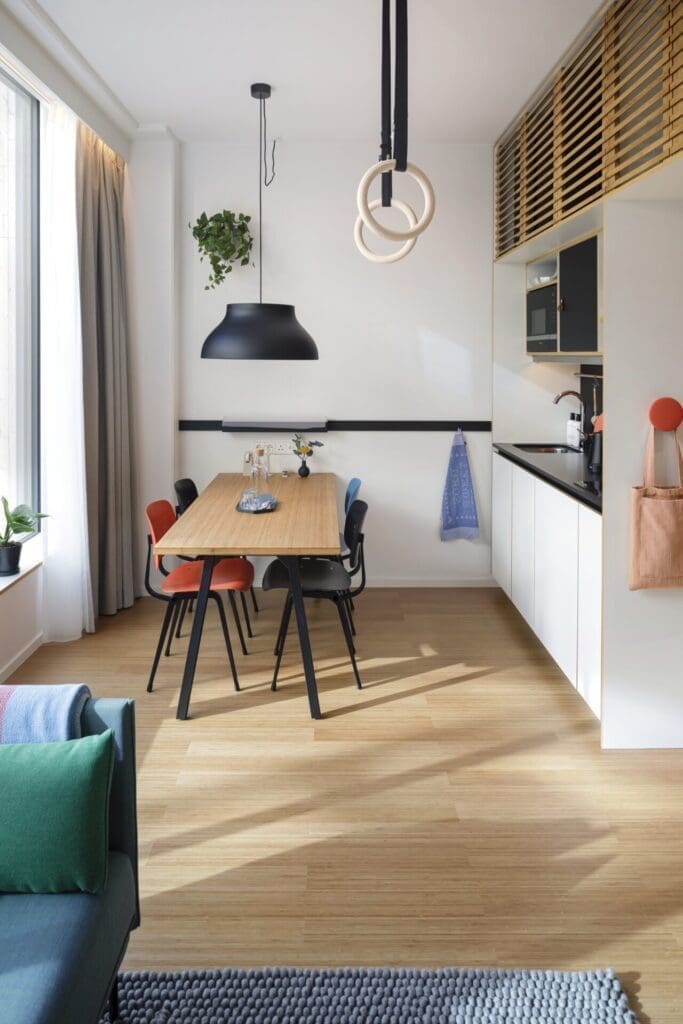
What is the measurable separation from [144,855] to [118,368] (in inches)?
132

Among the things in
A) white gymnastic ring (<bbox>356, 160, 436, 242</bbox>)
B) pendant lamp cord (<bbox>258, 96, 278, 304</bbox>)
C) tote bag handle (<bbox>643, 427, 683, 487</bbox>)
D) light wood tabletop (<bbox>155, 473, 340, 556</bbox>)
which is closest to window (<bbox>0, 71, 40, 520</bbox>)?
light wood tabletop (<bbox>155, 473, 340, 556</bbox>)

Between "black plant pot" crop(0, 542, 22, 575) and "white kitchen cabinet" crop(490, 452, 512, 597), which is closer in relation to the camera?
"black plant pot" crop(0, 542, 22, 575)

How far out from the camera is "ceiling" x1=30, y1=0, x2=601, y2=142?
3.81m

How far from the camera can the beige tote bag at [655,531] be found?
3.49 meters

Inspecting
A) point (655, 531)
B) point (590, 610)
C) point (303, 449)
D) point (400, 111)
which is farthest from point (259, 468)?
point (400, 111)

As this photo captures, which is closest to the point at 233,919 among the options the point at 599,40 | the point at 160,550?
the point at 160,550

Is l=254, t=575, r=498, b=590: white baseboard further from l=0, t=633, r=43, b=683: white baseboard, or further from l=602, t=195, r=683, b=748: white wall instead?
l=602, t=195, r=683, b=748: white wall

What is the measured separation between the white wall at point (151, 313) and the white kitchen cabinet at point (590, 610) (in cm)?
296

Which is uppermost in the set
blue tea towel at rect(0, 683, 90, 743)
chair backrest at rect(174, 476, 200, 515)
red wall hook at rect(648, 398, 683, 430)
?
red wall hook at rect(648, 398, 683, 430)

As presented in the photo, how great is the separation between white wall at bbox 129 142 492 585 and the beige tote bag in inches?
110

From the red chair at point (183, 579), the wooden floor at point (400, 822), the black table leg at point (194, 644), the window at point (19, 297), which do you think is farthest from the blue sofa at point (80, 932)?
the window at point (19, 297)

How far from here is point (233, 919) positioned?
2.56m

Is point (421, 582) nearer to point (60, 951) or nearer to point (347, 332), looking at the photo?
point (347, 332)

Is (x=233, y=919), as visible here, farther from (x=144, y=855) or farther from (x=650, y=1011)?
(x=650, y=1011)
